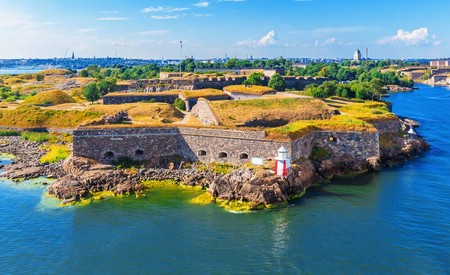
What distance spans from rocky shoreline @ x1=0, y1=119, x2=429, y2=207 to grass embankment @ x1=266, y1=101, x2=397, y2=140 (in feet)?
7.39

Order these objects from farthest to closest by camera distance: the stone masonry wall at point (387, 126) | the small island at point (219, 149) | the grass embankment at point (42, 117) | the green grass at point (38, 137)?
the grass embankment at point (42, 117), the green grass at point (38, 137), the stone masonry wall at point (387, 126), the small island at point (219, 149)

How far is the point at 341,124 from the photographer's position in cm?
3494

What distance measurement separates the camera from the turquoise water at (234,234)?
19906 mm

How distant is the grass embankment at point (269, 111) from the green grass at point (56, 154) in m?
13.9

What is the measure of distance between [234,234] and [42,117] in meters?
34.8

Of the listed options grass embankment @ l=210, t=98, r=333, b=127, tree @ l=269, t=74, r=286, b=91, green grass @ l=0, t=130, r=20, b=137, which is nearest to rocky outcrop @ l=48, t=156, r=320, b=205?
grass embankment @ l=210, t=98, r=333, b=127

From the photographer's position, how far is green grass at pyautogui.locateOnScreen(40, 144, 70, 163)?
1431 inches

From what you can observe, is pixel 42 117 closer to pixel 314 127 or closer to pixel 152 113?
pixel 152 113

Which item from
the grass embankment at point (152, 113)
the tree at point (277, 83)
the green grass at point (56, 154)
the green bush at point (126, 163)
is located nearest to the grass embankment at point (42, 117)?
the grass embankment at point (152, 113)

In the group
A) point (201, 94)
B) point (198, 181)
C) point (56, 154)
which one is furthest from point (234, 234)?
point (201, 94)

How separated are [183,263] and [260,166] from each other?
11826 mm

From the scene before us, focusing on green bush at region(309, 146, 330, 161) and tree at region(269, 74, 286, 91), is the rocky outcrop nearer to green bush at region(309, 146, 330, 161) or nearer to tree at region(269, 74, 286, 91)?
green bush at region(309, 146, 330, 161)

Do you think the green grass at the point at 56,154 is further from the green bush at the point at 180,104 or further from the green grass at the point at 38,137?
the green bush at the point at 180,104

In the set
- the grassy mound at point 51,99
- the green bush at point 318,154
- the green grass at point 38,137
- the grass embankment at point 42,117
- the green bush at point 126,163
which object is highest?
the grassy mound at point 51,99
